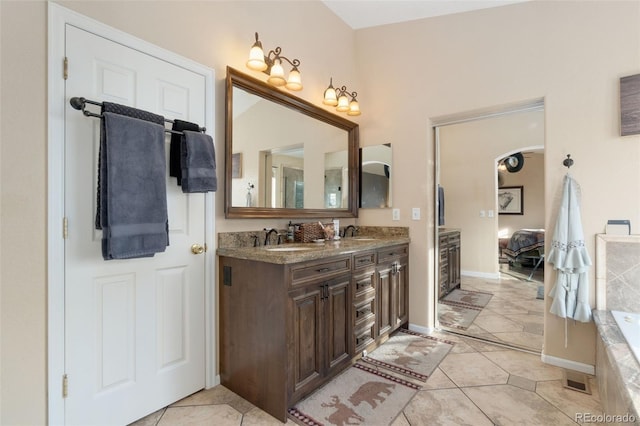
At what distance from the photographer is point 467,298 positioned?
3.81 m

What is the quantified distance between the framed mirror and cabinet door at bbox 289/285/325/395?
78 centimetres

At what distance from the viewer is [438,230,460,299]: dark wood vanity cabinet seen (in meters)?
3.54

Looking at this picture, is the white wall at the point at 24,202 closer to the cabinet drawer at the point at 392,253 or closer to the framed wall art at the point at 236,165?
the framed wall art at the point at 236,165

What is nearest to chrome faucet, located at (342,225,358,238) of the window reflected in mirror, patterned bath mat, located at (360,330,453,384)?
the window reflected in mirror

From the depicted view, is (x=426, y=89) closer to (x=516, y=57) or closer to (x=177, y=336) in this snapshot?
(x=516, y=57)

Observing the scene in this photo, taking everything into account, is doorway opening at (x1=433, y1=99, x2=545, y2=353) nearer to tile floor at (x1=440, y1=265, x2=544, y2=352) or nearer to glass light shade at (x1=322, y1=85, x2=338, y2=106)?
tile floor at (x1=440, y1=265, x2=544, y2=352)

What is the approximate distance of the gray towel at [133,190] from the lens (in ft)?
4.80

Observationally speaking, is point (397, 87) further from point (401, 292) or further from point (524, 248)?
point (524, 248)

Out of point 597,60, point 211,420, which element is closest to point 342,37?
point 597,60

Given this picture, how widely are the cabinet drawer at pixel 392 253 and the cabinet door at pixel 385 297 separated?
0.06m

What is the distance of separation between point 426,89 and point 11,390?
3.57m

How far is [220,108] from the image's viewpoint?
6.89ft

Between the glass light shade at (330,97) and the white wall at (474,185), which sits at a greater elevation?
the glass light shade at (330,97)

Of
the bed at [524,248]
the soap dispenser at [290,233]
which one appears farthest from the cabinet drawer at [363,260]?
the bed at [524,248]
